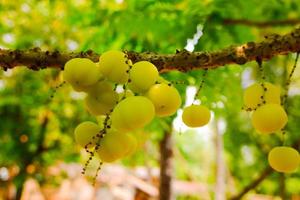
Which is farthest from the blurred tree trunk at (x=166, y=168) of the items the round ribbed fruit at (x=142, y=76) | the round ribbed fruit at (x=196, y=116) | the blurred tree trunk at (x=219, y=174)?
the round ribbed fruit at (x=142, y=76)

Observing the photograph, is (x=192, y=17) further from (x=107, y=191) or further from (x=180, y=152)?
(x=107, y=191)

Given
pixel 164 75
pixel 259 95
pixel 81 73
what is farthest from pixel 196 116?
pixel 164 75

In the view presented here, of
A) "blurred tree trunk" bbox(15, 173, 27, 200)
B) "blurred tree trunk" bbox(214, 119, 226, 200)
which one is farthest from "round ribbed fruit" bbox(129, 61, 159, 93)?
"blurred tree trunk" bbox(15, 173, 27, 200)

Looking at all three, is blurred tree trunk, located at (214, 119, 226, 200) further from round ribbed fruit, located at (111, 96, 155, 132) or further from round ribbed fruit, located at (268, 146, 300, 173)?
round ribbed fruit, located at (111, 96, 155, 132)

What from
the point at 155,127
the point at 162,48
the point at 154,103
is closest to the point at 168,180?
the point at 155,127

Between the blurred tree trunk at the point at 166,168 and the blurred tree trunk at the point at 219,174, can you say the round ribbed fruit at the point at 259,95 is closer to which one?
the blurred tree trunk at the point at 166,168

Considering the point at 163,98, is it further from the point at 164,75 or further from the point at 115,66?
the point at 164,75
